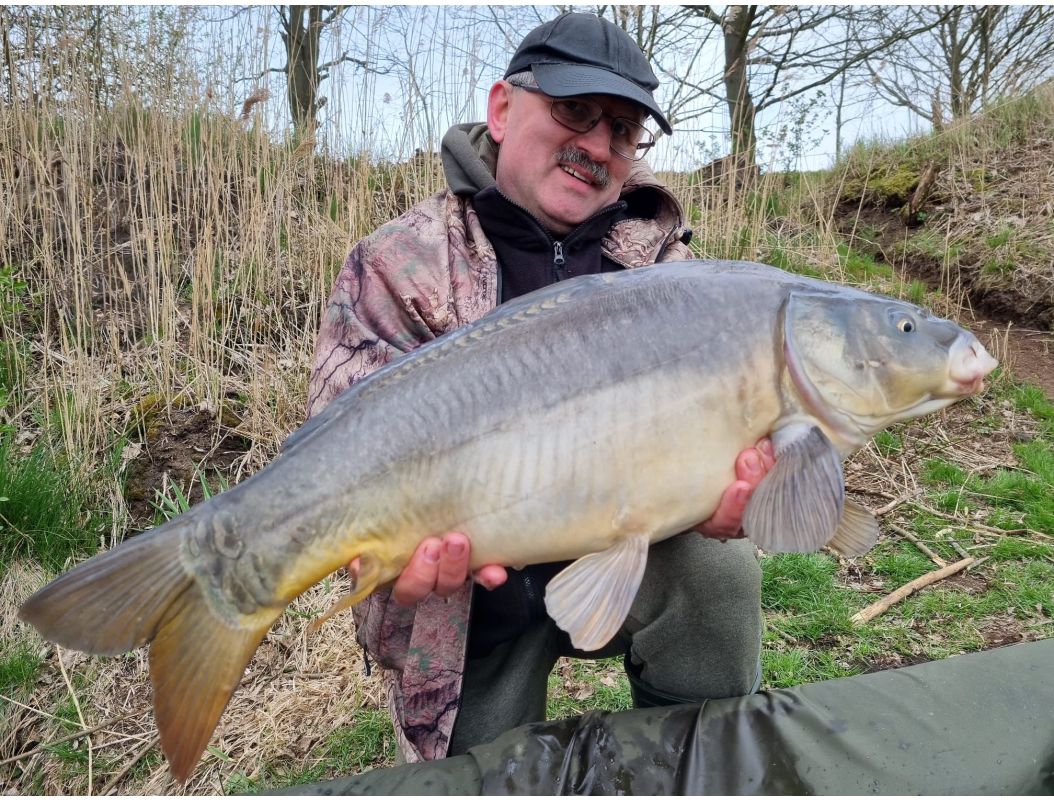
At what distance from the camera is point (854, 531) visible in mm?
1322

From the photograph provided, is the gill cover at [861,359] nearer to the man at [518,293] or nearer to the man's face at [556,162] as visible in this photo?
→ the man at [518,293]

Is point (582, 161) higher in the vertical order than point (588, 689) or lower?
higher

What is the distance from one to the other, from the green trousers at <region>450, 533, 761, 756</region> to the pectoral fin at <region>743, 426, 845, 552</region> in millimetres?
334

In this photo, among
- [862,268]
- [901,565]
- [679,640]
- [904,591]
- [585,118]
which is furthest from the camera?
[862,268]

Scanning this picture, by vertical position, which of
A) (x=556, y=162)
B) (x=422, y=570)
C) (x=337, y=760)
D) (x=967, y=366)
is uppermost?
(x=556, y=162)

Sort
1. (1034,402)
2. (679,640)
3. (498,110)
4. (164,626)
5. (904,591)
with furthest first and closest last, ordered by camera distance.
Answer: (1034,402), (904,591), (498,110), (679,640), (164,626)

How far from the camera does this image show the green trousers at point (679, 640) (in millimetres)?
1519

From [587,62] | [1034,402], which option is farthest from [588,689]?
[1034,402]

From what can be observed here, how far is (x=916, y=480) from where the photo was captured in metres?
3.27

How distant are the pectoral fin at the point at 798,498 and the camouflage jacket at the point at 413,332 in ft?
1.94

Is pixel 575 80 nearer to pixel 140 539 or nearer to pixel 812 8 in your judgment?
pixel 140 539

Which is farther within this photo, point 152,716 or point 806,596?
point 806,596

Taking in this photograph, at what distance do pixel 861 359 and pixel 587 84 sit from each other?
2.61ft

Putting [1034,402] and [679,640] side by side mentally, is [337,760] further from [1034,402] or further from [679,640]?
[1034,402]
